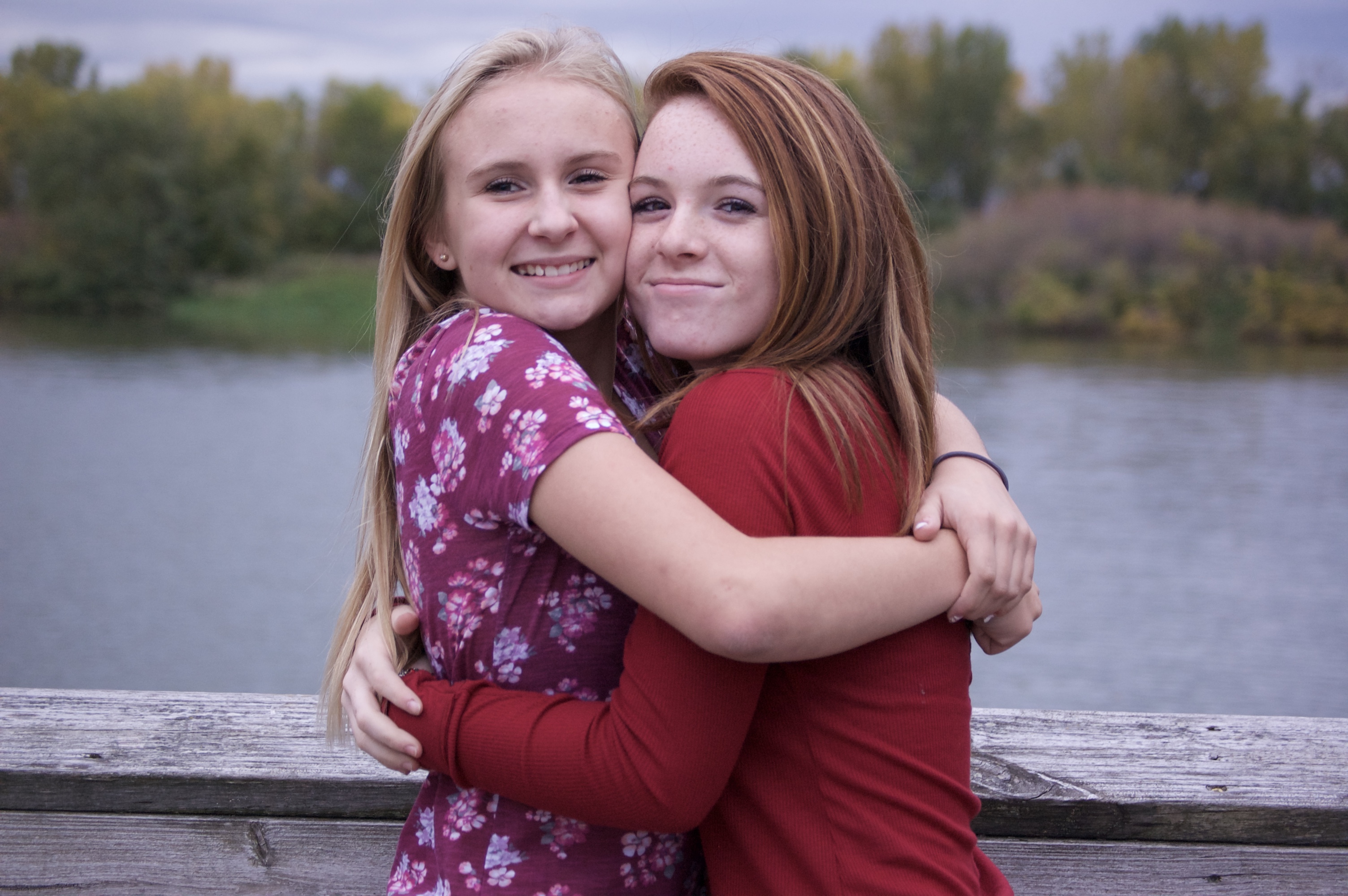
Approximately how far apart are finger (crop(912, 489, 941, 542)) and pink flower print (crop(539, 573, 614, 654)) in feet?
1.12

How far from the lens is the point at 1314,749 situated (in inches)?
56.8

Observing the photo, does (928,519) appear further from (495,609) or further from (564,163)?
(564,163)

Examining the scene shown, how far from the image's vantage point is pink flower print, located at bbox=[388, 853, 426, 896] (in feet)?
3.98

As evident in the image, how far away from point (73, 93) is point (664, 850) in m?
27.5

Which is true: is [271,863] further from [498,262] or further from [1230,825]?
[1230,825]

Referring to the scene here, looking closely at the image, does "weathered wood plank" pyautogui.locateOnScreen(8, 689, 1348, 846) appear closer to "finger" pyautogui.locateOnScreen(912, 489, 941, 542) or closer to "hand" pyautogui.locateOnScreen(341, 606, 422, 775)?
"hand" pyautogui.locateOnScreen(341, 606, 422, 775)

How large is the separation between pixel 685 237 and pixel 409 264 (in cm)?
41

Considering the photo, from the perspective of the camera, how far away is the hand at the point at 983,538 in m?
1.16

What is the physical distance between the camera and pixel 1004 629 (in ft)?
4.08

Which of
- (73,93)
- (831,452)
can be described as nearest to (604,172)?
(831,452)

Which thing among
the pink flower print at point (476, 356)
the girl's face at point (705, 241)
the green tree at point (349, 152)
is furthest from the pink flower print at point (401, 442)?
the green tree at point (349, 152)

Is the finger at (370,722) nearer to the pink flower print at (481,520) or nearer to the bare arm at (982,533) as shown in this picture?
the pink flower print at (481,520)

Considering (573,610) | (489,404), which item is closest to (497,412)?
(489,404)

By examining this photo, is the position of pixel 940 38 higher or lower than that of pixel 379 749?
higher
